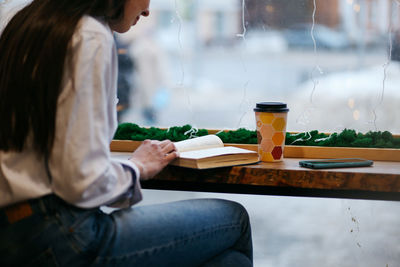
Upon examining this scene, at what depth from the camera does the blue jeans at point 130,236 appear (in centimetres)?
100

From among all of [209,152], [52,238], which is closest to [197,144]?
[209,152]

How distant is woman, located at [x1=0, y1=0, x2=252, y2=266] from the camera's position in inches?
38.4

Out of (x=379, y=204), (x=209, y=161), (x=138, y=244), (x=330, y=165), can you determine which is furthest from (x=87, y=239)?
(x=379, y=204)

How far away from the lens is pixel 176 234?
3.64ft

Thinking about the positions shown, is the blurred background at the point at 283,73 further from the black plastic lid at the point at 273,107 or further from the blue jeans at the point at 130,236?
the blue jeans at the point at 130,236

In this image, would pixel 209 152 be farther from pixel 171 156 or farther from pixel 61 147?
pixel 61 147

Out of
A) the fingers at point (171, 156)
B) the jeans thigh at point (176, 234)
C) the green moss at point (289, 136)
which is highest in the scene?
the fingers at point (171, 156)

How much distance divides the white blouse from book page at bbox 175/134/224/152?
44cm

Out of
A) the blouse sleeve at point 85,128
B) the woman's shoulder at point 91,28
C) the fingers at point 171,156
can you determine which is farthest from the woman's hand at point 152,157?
the woman's shoulder at point 91,28

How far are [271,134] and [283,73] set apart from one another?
1.91ft

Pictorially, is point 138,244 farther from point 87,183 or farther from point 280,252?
point 280,252

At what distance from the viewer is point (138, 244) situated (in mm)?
1065

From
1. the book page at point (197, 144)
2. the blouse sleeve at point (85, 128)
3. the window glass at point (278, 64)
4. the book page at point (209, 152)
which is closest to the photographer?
the blouse sleeve at point (85, 128)

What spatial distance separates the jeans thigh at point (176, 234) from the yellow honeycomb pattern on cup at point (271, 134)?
0.93 ft
